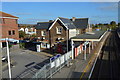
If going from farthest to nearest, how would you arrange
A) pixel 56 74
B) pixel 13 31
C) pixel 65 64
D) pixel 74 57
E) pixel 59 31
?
pixel 13 31
pixel 59 31
pixel 74 57
pixel 65 64
pixel 56 74

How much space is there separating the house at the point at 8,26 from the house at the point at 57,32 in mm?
5959

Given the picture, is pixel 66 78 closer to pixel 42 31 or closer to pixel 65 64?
pixel 65 64

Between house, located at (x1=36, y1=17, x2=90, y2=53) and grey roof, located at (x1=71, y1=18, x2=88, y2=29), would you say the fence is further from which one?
grey roof, located at (x1=71, y1=18, x2=88, y2=29)

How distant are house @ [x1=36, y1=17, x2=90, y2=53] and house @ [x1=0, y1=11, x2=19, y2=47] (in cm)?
596

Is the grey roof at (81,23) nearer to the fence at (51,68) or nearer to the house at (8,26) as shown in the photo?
the house at (8,26)

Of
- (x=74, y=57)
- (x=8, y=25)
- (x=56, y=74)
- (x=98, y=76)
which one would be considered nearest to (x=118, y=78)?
(x=98, y=76)

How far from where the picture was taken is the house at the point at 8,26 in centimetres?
2812

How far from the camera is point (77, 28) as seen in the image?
3344 centimetres

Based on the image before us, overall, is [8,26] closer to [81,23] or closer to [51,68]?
[81,23]

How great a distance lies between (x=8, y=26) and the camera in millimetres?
29609

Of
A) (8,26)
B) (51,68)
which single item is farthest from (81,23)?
(51,68)

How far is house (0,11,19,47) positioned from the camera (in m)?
28.1

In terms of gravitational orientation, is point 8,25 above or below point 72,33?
above

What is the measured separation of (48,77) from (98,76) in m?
4.77
